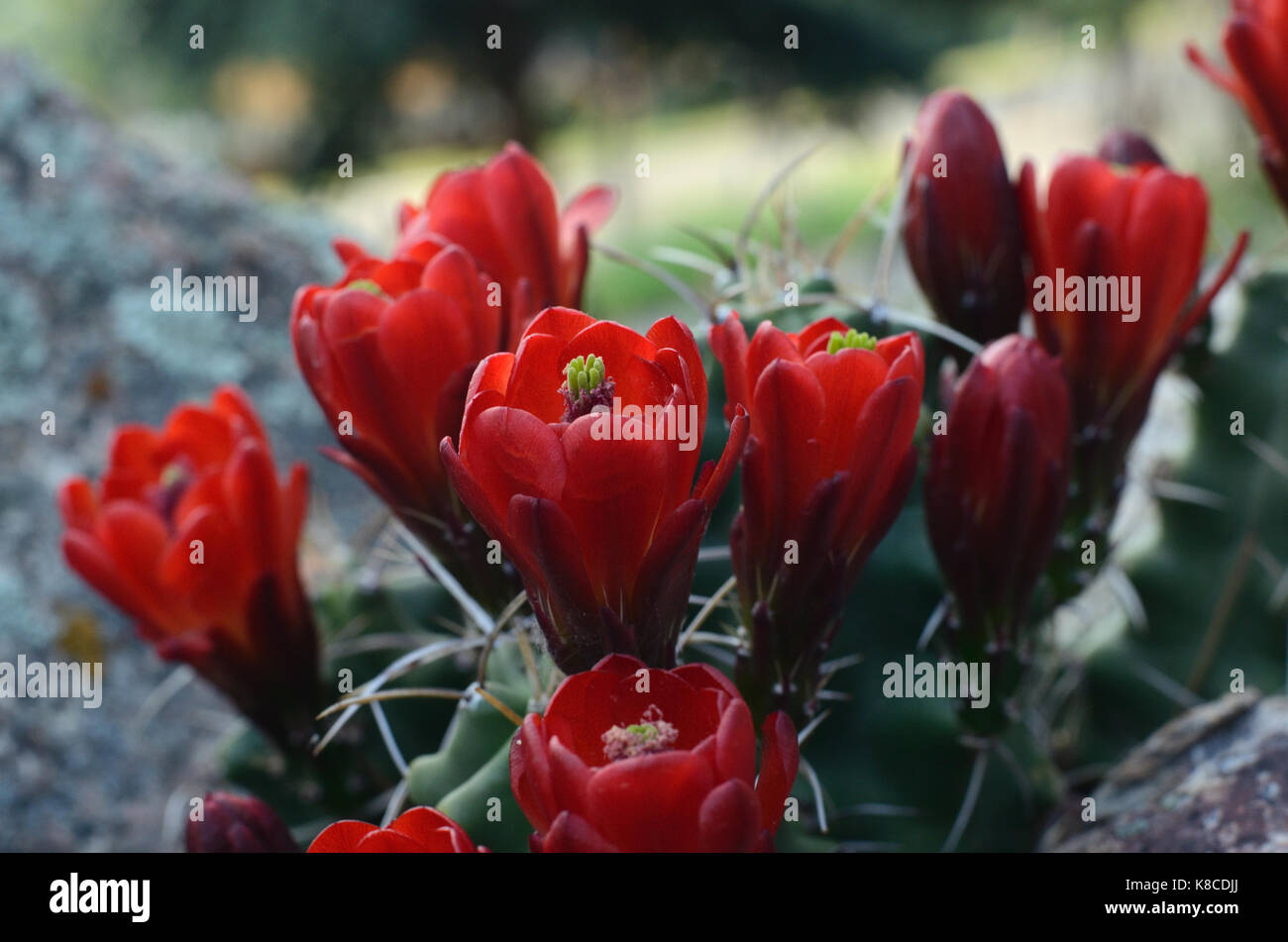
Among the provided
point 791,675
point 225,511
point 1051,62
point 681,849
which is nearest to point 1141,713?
point 791,675

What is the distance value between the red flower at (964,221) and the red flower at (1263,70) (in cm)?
27

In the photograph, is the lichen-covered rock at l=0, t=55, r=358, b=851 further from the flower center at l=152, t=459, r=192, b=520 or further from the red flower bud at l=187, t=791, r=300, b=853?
the red flower bud at l=187, t=791, r=300, b=853

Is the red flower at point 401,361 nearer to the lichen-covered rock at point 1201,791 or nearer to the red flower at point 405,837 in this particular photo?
the red flower at point 405,837

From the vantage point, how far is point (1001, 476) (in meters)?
0.75

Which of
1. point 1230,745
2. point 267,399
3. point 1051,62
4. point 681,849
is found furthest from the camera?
point 1051,62

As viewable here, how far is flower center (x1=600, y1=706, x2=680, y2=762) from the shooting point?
0.54 metres

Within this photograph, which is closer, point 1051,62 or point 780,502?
point 780,502

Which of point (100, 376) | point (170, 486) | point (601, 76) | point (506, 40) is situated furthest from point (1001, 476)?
point (601, 76)

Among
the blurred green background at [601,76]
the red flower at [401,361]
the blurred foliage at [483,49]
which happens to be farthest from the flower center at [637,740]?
the blurred foliage at [483,49]

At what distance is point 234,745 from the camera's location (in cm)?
110

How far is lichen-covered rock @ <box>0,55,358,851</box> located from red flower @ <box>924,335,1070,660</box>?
0.88 m

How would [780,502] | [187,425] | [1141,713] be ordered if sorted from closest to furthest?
[780,502]
[187,425]
[1141,713]

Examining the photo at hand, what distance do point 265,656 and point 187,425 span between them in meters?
0.23
